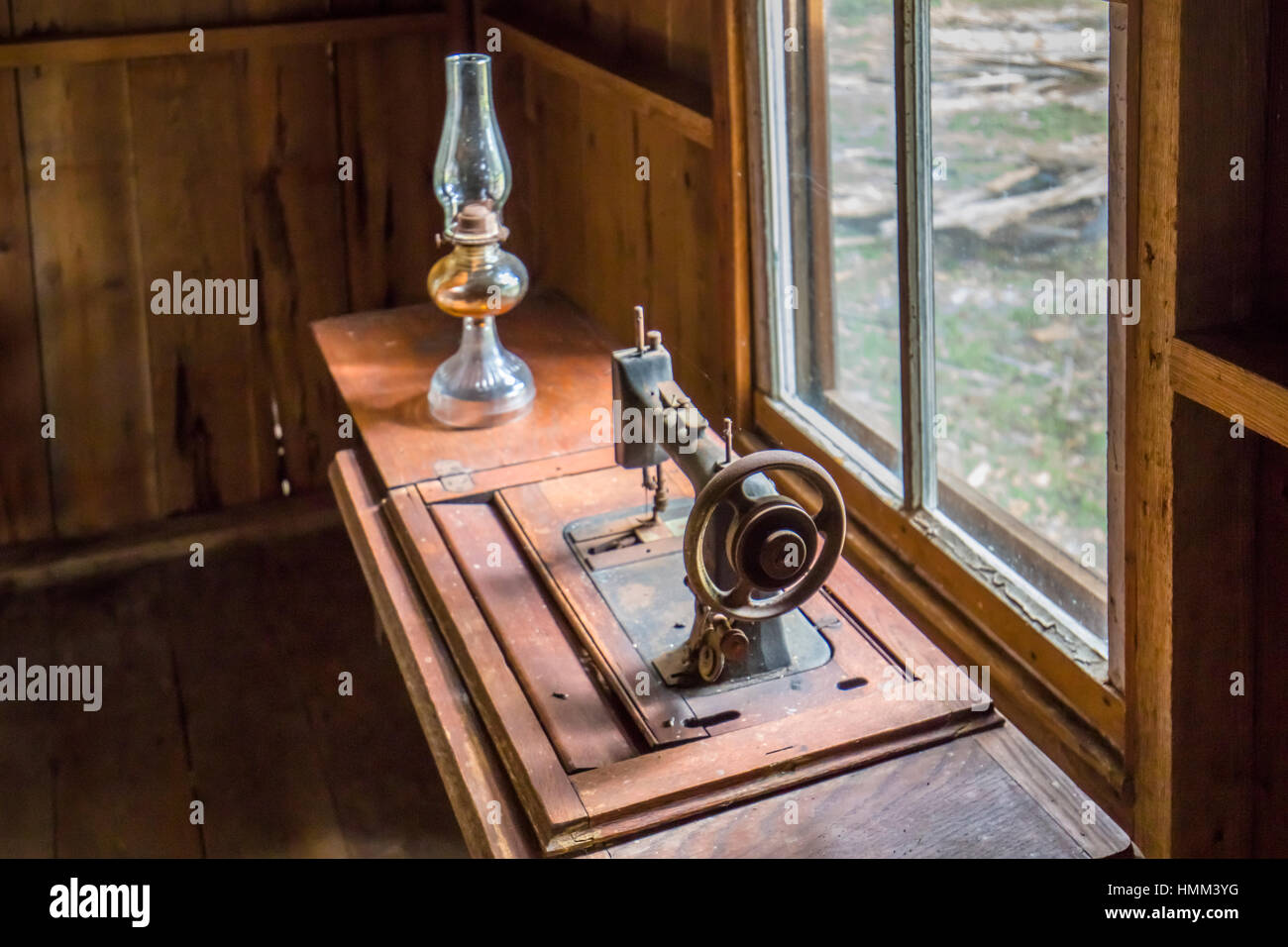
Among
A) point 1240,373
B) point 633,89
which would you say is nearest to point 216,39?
point 633,89

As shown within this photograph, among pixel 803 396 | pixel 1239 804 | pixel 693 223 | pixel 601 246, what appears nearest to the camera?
pixel 1239 804

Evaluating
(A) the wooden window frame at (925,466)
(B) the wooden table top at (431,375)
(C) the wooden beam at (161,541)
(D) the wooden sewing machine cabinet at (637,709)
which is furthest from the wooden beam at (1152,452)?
(C) the wooden beam at (161,541)

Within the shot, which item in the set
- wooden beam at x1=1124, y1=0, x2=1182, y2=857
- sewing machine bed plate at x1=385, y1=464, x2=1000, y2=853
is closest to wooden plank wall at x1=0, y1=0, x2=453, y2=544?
sewing machine bed plate at x1=385, y1=464, x2=1000, y2=853

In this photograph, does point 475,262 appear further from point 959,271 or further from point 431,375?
point 959,271

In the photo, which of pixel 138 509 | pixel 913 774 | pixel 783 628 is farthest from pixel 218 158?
pixel 913 774

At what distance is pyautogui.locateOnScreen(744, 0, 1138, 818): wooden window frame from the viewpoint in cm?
179

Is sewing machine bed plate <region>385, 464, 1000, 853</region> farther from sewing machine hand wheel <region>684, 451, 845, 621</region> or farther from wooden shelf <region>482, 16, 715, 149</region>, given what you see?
wooden shelf <region>482, 16, 715, 149</region>

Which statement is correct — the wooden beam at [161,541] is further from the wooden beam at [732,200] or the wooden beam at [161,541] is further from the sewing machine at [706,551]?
the sewing machine at [706,551]

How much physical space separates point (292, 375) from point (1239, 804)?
2664mm

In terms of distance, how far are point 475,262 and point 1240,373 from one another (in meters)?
1.32

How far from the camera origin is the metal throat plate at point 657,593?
1.75 meters

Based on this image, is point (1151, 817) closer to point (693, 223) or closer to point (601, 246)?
point (693, 223)

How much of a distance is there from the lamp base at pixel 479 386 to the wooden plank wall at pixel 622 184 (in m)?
0.40

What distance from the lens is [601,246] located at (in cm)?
330
